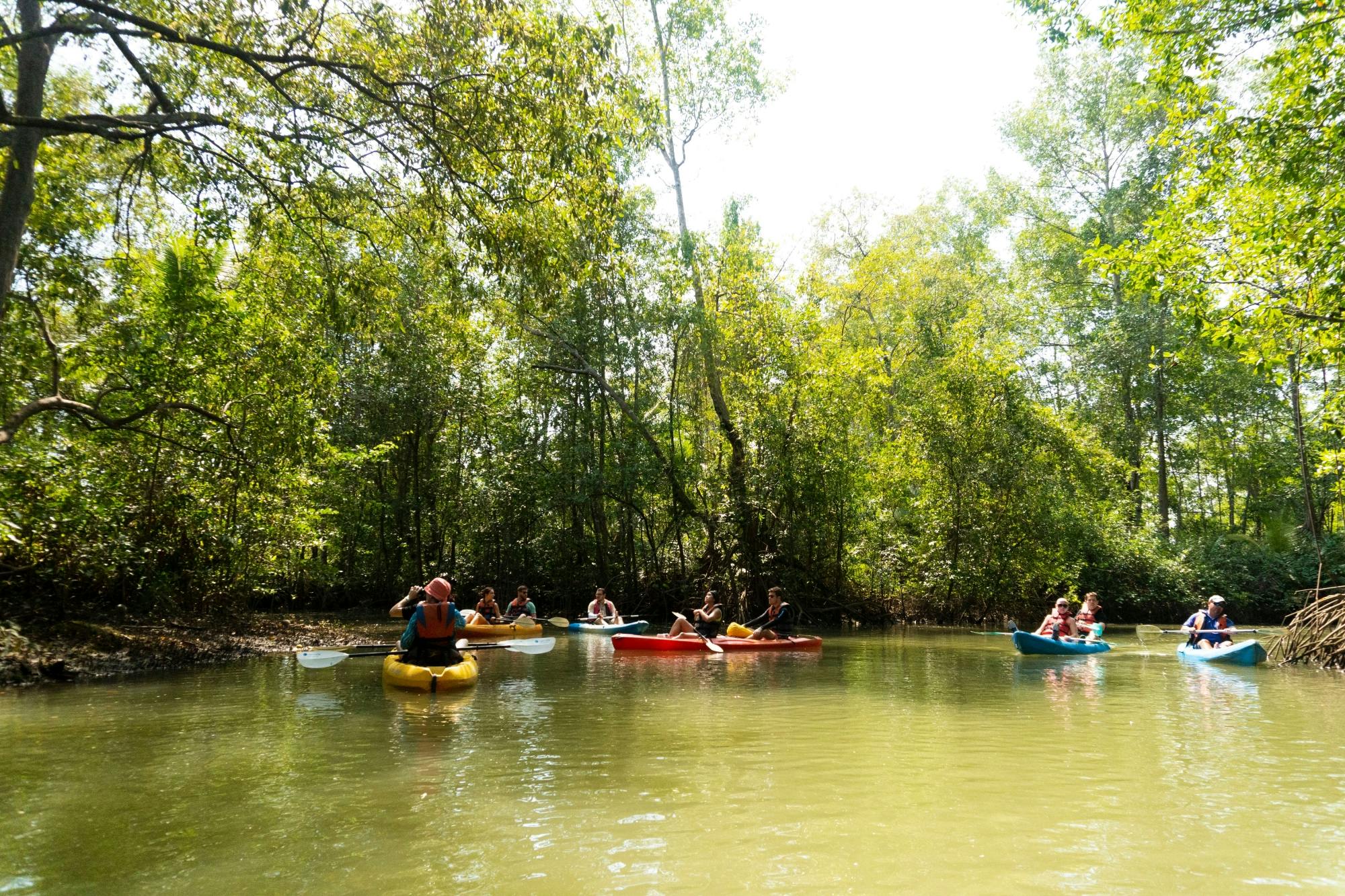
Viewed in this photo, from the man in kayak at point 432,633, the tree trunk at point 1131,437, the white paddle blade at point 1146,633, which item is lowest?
the white paddle blade at point 1146,633

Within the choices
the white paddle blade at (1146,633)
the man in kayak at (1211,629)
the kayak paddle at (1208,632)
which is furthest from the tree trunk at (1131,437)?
the man in kayak at (1211,629)

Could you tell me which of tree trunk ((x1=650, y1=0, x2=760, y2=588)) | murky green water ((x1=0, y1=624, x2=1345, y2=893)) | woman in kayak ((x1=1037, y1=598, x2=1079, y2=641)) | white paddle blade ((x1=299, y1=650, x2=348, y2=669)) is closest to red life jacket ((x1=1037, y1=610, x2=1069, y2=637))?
woman in kayak ((x1=1037, y1=598, x2=1079, y2=641))

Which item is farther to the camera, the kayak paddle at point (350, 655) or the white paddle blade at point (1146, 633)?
the white paddle blade at point (1146, 633)

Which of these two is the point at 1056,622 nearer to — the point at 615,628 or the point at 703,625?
the point at 703,625

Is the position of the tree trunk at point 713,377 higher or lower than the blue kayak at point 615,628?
higher

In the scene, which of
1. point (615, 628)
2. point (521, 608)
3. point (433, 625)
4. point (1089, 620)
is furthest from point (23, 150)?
point (1089, 620)

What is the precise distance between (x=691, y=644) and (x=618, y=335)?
11311mm

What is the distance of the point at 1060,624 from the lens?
14125 millimetres

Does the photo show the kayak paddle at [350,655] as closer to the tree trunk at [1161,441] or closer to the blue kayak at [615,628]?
the blue kayak at [615,628]

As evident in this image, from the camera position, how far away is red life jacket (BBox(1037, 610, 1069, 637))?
556 inches

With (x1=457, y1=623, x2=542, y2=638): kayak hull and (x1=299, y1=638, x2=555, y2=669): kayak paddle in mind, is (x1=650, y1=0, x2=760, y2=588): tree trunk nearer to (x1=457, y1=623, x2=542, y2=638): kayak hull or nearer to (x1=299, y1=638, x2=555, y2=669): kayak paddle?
(x1=457, y1=623, x2=542, y2=638): kayak hull

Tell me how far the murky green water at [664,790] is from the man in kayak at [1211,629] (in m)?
3.96

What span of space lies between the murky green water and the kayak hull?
612cm

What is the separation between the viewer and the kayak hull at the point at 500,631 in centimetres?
1550
